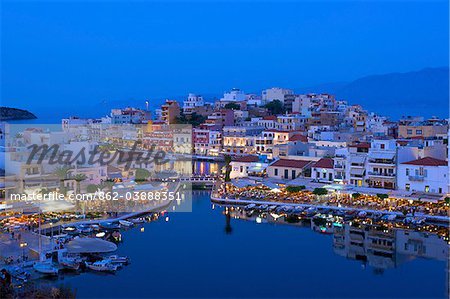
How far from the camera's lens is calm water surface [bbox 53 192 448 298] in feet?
30.4

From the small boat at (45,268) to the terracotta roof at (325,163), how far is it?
9074 millimetres

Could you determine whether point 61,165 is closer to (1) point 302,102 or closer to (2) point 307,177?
(2) point 307,177

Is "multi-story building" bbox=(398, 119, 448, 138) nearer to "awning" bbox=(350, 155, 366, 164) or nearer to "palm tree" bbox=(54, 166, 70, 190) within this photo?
"awning" bbox=(350, 155, 366, 164)

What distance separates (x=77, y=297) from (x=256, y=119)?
67.0 ft

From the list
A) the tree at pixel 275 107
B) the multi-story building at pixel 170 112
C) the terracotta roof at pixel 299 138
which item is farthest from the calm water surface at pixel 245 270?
the tree at pixel 275 107

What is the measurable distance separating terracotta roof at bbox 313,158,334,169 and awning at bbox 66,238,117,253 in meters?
7.59

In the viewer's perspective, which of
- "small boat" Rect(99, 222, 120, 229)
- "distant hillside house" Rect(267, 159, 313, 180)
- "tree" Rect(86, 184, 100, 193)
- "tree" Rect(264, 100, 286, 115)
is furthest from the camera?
"tree" Rect(264, 100, 286, 115)

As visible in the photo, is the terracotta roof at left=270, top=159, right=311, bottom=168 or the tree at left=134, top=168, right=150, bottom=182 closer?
the tree at left=134, top=168, right=150, bottom=182

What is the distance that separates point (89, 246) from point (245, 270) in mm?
2673

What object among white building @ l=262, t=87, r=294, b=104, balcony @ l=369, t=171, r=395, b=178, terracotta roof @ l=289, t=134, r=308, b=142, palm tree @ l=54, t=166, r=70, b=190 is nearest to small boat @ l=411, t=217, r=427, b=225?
balcony @ l=369, t=171, r=395, b=178

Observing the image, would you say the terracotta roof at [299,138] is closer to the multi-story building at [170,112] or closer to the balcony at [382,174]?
the balcony at [382,174]

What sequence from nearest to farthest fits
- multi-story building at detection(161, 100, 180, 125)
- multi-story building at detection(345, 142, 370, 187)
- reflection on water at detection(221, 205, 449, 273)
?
reflection on water at detection(221, 205, 449, 273) < multi-story building at detection(345, 142, 370, 187) < multi-story building at detection(161, 100, 180, 125)

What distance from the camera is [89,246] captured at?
419 inches

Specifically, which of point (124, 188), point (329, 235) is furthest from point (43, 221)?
point (329, 235)
